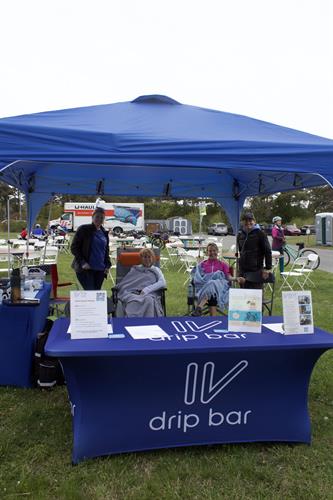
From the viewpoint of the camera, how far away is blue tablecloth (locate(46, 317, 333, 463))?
92.4 inches

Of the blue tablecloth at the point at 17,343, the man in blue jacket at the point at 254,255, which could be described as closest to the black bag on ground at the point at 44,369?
the blue tablecloth at the point at 17,343

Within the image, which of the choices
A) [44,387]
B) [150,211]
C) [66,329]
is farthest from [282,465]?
[150,211]

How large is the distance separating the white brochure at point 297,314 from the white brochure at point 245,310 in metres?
0.16

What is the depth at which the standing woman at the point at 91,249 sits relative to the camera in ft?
16.9

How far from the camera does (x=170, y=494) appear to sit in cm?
214

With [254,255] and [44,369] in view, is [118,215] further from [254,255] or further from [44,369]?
[44,369]

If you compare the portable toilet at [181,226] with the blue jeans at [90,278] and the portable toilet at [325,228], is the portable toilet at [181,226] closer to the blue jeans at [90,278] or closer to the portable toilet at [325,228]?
the portable toilet at [325,228]

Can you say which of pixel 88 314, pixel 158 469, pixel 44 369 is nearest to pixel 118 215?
pixel 44 369

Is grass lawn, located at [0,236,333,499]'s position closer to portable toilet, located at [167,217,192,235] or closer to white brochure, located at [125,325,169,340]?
white brochure, located at [125,325,169,340]

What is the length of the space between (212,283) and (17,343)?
246cm

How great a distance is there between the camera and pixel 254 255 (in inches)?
203

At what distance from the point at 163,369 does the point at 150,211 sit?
32.0 m

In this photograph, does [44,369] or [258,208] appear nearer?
[44,369]

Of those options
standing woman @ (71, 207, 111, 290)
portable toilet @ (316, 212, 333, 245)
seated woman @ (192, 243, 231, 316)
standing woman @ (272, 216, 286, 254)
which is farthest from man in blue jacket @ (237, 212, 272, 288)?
portable toilet @ (316, 212, 333, 245)
